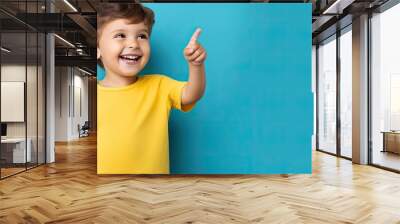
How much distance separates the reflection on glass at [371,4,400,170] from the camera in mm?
7273

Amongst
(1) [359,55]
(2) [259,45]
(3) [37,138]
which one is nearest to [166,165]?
(2) [259,45]

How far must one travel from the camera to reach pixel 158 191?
5418mm

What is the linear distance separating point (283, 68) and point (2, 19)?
467 centimetres

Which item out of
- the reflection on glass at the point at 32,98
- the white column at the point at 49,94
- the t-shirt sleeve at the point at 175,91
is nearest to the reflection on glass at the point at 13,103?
the reflection on glass at the point at 32,98

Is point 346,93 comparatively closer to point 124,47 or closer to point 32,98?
point 124,47

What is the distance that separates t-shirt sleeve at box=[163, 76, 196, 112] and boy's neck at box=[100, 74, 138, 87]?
530mm

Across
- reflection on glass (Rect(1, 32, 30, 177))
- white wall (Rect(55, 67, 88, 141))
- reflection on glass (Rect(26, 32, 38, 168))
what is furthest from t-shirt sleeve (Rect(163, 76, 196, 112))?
white wall (Rect(55, 67, 88, 141))

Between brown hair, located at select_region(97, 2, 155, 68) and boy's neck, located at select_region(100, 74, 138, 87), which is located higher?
brown hair, located at select_region(97, 2, 155, 68)

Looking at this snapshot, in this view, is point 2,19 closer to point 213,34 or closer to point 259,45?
point 213,34

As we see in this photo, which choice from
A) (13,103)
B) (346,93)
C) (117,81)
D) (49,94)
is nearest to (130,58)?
(117,81)

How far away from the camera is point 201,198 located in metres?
4.94

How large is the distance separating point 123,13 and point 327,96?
6.62m

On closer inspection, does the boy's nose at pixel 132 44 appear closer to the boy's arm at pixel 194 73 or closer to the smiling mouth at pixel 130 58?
the smiling mouth at pixel 130 58

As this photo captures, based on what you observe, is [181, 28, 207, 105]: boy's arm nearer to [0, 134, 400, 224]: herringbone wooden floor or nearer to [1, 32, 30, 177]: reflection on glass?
[0, 134, 400, 224]: herringbone wooden floor
